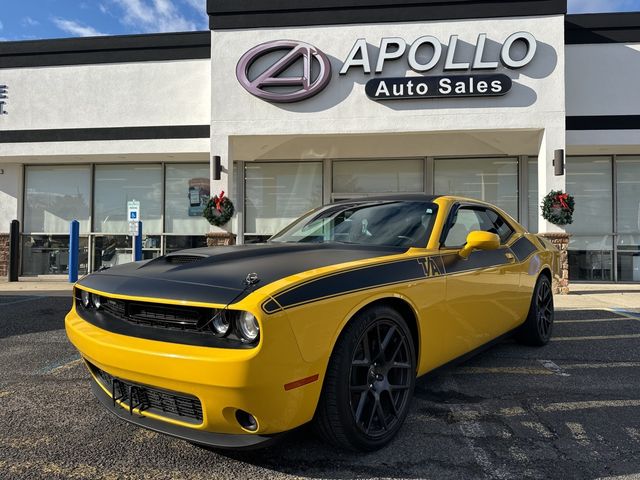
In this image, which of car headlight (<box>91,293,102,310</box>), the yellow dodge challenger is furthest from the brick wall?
car headlight (<box>91,293,102,310</box>)

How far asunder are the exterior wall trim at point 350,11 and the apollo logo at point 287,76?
611 millimetres

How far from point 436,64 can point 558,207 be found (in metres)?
3.88

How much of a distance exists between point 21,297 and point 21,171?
6.13 metres

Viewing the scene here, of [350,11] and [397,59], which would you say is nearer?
[397,59]

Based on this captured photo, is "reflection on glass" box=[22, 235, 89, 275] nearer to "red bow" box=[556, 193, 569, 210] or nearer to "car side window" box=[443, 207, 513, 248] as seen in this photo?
"car side window" box=[443, 207, 513, 248]

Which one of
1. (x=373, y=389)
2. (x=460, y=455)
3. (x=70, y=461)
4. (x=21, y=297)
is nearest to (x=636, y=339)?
(x=460, y=455)

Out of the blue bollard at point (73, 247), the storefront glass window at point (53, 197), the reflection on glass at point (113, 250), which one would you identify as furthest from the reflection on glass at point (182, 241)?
the storefront glass window at point (53, 197)

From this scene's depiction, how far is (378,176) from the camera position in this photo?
12.3 m

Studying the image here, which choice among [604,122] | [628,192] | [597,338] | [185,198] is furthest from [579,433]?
[185,198]

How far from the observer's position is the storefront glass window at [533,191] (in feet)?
38.6

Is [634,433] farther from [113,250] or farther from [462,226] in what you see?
[113,250]

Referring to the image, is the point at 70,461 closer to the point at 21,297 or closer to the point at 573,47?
the point at 21,297

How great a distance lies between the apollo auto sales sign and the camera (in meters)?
9.45

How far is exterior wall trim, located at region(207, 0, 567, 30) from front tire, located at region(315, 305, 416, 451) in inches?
357
